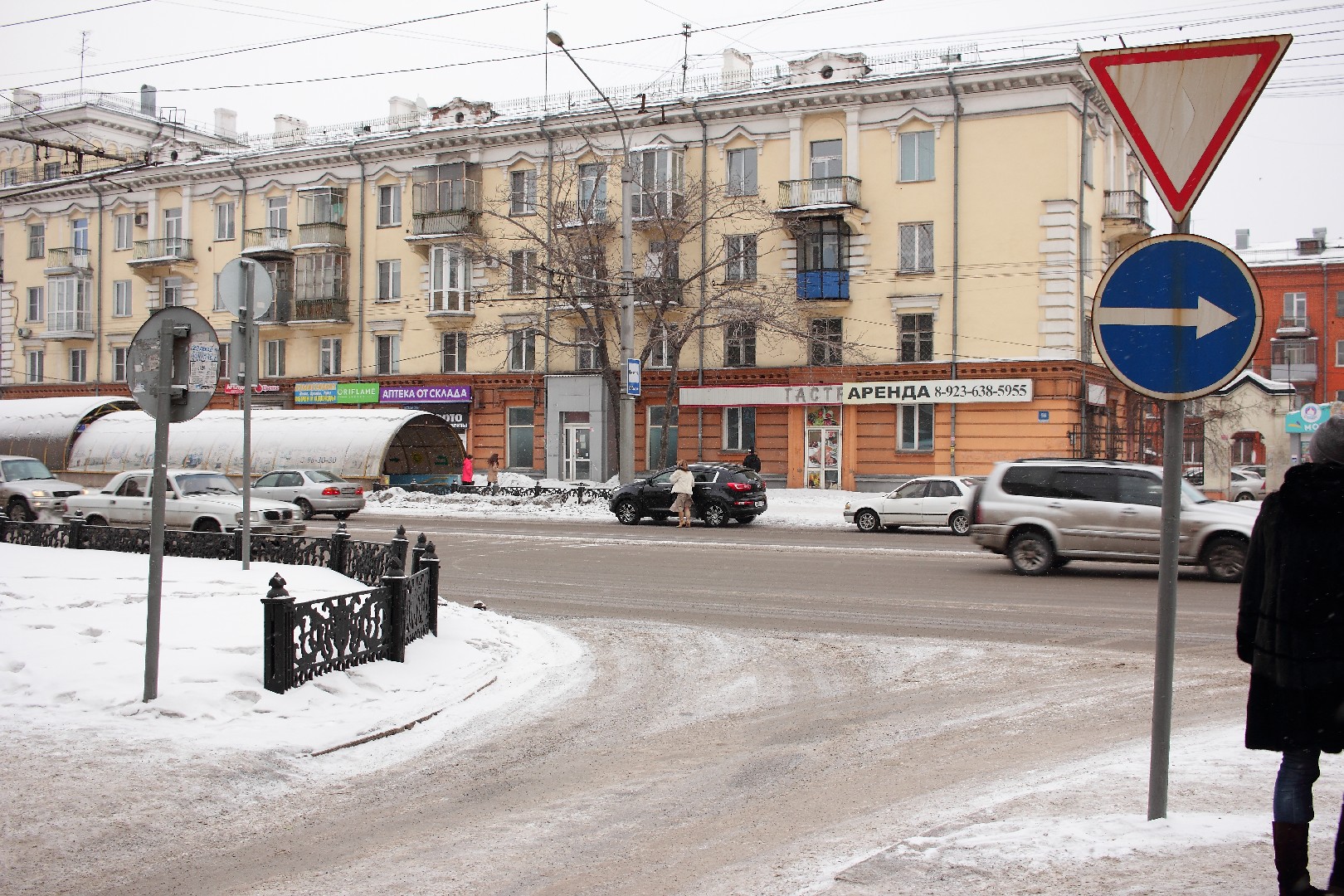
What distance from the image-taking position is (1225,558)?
1565 cm

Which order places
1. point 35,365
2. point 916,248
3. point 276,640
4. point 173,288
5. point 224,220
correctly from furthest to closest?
point 35,365, point 173,288, point 224,220, point 916,248, point 276,640

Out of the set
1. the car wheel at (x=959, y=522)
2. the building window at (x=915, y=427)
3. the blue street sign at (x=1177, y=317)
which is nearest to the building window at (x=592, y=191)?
the building window at (x=915, y=427)

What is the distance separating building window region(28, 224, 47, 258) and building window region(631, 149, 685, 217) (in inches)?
1380

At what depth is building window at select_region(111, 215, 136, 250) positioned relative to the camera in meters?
55.8

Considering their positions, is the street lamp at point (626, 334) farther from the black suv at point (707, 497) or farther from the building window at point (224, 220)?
the building window at point (224, 220)

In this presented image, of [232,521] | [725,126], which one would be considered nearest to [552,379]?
[725,126]

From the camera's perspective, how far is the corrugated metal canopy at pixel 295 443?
40.2 meters

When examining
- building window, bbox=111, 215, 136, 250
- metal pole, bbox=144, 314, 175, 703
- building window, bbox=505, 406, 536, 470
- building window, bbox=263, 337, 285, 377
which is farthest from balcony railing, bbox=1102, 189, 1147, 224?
building window, bbox=111, 215, 136, 250

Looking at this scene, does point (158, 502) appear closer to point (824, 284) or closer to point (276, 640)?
point (276, 640)

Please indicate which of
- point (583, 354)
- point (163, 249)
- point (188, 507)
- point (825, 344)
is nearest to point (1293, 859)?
point (188, 507)

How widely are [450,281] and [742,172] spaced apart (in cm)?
1314

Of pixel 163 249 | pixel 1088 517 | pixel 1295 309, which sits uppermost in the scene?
pixel 163 249

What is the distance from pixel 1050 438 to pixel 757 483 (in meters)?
11.5

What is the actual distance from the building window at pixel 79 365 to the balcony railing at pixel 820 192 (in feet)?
123
